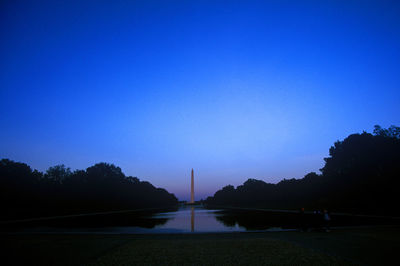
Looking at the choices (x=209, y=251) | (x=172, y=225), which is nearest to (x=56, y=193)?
(x=172, y=225)

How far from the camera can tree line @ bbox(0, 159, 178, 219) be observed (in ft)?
161

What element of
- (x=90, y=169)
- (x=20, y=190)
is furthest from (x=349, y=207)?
(x=90, y=169)

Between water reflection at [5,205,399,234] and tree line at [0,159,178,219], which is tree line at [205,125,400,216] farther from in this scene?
tree line at [0,159,178,219]

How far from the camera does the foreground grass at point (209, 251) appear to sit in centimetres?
962

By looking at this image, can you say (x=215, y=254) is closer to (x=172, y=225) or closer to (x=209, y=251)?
(x=209, y=251)

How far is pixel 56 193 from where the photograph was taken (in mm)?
63750

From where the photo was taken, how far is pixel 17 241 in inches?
564

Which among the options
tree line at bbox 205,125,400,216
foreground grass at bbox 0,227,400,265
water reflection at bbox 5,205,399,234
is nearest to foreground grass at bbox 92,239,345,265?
foreground grass at bbox 0,227,400,265

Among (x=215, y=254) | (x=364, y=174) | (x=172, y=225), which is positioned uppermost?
(x=364, y=174)

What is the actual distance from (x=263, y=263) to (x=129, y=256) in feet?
18.4

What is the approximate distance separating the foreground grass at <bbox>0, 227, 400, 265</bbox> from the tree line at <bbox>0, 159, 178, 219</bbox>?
103 feet

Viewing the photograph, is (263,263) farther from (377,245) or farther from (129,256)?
(377,245)

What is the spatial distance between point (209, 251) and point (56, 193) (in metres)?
65.8

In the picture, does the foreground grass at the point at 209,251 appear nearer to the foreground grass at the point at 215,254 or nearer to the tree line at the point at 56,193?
the foreground grass at the point at 215,254
